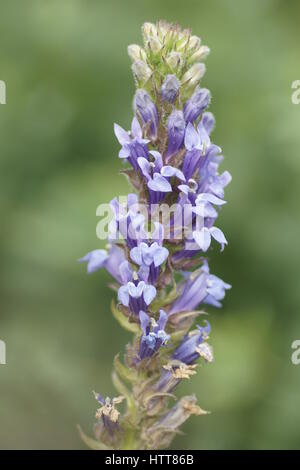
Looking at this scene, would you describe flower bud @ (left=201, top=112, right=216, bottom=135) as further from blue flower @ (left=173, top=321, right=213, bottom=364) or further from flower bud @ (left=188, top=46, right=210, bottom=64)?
blue flower @ (left=173, top=321, right=213, bottom=364)

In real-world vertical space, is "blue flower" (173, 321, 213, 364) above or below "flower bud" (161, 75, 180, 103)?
below

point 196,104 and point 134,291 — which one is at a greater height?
point 196,104

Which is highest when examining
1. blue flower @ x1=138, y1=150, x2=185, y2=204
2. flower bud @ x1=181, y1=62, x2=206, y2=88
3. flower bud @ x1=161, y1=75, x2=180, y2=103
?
flower bud @ x1=181, y1=62, x2=206, y2=88

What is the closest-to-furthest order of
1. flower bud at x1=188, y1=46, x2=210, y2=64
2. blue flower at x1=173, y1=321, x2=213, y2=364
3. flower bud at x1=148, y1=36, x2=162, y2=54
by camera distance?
flower bud at x1=148, y1=36, x2=162, y2=54 → flower bud at x1=188, y1=46, x2=210, y2=64 → blue flower at x1=173, y1=321, x2=213, y2=364

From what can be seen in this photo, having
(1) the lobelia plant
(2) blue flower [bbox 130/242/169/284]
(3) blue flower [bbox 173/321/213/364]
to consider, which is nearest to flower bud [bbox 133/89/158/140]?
(1) the lobelia plant

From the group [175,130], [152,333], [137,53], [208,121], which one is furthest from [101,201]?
[152,333]

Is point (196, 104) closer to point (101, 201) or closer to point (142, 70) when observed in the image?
point (142, 70)

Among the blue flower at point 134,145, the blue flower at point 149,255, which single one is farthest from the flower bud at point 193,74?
the blue flower at point 149,255

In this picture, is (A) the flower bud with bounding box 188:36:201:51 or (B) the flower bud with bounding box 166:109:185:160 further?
(A) the flower bud with bounding box 188:36:201:51
